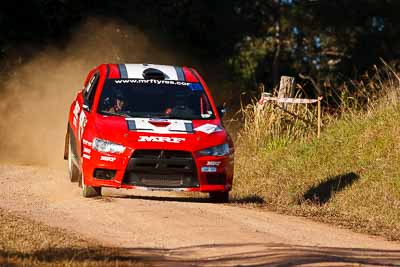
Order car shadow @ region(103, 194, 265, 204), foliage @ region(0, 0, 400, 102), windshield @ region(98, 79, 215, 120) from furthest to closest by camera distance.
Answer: foliage @ region(0, 0, 400, 102) < windshield @ region(98, 79, 215, 120) < car shadow @ region(103, 194, 265, 204)

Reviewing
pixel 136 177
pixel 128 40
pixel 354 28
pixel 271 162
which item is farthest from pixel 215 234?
pixel 354 28

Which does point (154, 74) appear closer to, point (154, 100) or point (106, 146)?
point (154, 100)

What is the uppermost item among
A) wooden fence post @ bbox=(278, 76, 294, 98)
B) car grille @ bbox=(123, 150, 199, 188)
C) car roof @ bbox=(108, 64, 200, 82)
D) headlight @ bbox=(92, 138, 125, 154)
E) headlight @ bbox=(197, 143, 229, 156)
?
car roof @ bbox=(108, 64, 200, 82)

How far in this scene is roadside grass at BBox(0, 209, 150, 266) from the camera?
10.2 meters

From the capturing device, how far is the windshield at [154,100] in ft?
52.6

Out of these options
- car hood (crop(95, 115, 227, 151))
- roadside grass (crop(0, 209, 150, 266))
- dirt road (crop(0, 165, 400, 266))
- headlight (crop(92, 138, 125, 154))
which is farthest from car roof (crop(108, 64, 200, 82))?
roadside grass (crop(0, 209, 150, 266))

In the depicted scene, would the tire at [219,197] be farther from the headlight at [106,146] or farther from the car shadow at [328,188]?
the headlight at [106,146]

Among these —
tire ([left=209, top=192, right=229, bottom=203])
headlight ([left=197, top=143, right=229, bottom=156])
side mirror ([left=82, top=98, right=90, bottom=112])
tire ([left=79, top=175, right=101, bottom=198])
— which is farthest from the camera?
side mirror ([left=82, top=98, right=90, bottom=112])

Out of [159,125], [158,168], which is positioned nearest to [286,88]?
[159,125]

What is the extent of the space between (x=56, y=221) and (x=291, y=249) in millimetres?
3011

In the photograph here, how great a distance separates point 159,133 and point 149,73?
1822mm

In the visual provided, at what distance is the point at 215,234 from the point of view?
1206 cm

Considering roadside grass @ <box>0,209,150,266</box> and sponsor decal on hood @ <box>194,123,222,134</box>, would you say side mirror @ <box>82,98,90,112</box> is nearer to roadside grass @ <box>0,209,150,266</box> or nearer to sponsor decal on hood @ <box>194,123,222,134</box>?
sponsor decal on hood @ <box>194,123,222,134</box>

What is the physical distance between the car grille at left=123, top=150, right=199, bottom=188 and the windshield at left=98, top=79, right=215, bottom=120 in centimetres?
94
